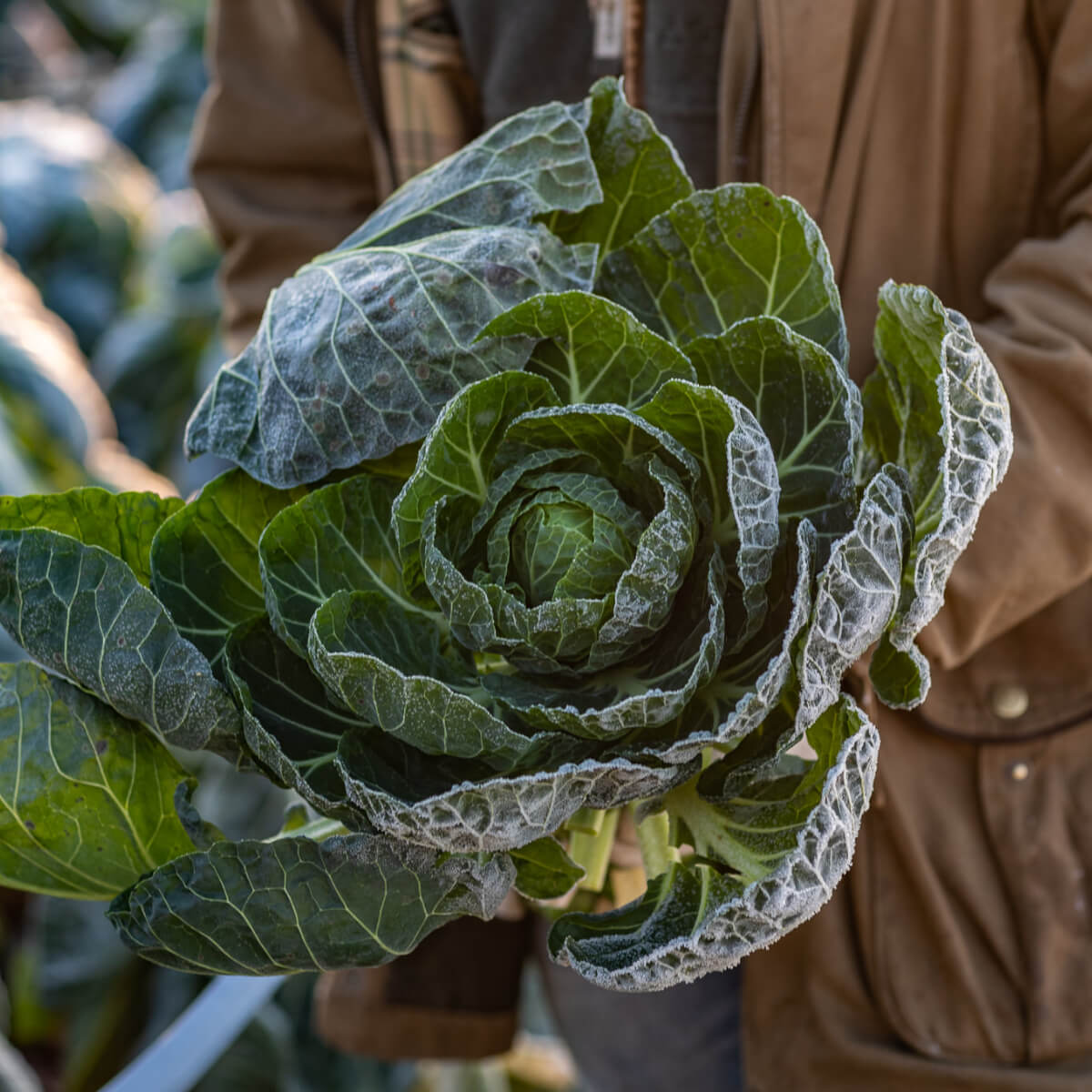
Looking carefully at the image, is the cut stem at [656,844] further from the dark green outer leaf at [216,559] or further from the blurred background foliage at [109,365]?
the blurred background foliage at [109,365]

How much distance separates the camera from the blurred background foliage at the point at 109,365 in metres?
2.30

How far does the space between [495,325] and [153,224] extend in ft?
12.1

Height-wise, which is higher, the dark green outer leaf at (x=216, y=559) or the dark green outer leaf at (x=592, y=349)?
the dark green outer leaf at (x=592, y=349)

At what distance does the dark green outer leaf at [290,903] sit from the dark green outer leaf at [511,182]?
0.48 m

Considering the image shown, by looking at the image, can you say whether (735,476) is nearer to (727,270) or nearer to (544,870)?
(727,270)

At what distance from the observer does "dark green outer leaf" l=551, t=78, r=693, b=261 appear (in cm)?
87

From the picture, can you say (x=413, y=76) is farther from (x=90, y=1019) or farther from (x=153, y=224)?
(x=153, y=224)

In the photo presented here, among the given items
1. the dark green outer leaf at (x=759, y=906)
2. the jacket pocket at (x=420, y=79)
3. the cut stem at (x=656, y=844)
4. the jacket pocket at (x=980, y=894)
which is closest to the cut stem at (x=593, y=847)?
the cut stem at (x=656, y=844)

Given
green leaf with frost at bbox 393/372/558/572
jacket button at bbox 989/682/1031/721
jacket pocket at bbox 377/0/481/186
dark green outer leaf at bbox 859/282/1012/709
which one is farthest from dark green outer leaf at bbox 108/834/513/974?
jacket pocket at bbox 377/0/481/186

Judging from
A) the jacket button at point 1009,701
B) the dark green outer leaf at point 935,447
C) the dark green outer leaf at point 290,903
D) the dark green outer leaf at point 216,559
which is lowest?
the jacket button at point 1009,701

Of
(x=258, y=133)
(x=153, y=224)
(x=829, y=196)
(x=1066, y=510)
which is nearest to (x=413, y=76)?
(x=258, y=133)

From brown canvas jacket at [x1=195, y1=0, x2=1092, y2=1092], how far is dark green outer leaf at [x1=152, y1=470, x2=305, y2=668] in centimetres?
65

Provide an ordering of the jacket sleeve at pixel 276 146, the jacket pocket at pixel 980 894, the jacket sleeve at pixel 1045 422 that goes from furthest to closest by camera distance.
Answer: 1. the jacket sleeve at pixel 276 146
2. the jacket pocket at pixel 980 894
3. the jacket sleeve at pixel 1045 422

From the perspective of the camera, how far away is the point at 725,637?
725mm
